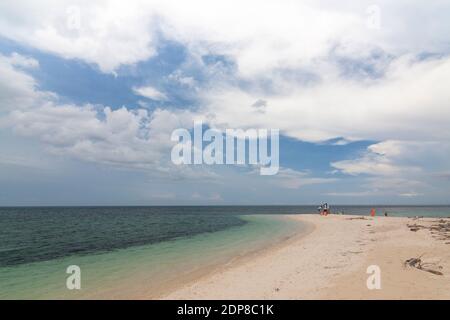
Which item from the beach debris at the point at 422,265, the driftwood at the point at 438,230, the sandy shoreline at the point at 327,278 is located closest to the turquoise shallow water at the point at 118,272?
the sandy shoreline at the point at 327,278

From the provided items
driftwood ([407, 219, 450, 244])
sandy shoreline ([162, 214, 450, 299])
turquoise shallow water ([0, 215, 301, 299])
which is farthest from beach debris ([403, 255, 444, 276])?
turquoise shallow water ([0, 215, 301, 299])

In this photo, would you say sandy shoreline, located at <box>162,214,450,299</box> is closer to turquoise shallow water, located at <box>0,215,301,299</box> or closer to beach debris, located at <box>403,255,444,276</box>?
beach debris, located at <box>403,255,444,276</box>

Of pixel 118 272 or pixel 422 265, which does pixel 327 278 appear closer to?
pixel 422 265

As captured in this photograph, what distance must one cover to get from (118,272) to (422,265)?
59.0ft

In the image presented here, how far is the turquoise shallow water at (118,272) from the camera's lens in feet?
51.1

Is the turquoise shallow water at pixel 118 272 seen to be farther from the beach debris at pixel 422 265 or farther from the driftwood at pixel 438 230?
the driftwood at pixel 438 230

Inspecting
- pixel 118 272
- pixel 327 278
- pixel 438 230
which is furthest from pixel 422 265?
pixel 438 230

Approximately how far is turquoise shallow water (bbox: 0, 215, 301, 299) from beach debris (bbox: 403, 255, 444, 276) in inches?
451

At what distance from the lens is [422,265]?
54.8 ft

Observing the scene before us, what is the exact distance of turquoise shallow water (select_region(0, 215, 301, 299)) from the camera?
15.6 meters

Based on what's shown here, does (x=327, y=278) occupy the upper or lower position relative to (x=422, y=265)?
lower

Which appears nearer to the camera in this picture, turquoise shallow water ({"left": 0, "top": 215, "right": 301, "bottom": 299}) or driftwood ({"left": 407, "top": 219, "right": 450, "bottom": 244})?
turquoise shallow water ({"left": 0, "top": 215, "right": 301, "bottom": 299})

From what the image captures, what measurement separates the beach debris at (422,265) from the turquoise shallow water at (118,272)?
451 inches
